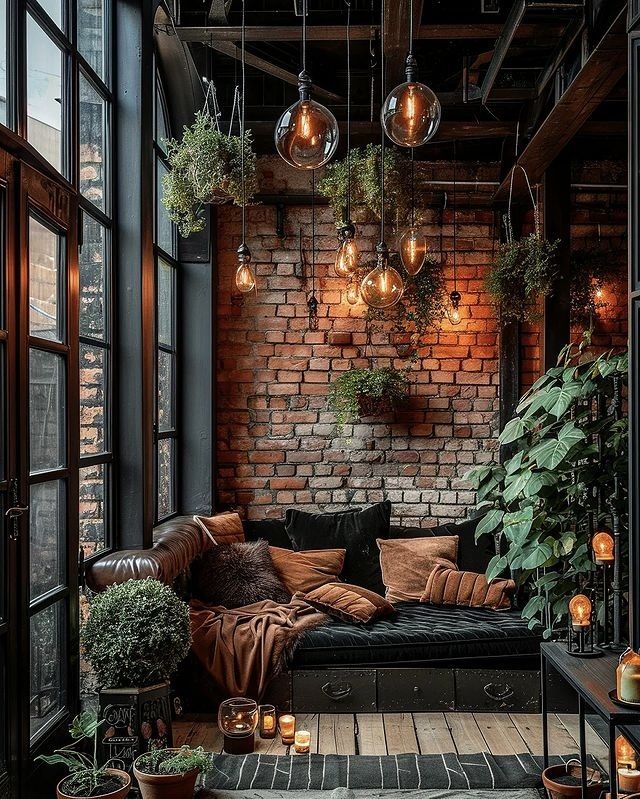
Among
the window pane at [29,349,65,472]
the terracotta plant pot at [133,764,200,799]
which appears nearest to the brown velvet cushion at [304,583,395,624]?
the terracotta plant pot at [133,764,200,799]

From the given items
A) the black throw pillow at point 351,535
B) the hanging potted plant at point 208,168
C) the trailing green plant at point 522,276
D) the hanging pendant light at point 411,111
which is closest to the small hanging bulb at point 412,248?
the hanging potted plant at point 208,168

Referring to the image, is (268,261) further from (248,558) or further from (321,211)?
(248,558)

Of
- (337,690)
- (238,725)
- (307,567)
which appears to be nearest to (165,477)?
(307,567)

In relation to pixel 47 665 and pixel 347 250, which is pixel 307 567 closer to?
pixel 347 250

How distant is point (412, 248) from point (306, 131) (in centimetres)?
163

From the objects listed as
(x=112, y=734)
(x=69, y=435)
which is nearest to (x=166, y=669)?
(x=112, y=734)

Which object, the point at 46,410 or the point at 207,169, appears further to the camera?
the point at 207,169

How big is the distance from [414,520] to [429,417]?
2.24 ft

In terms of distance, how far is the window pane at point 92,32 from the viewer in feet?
11.6

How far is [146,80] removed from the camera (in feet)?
12.8

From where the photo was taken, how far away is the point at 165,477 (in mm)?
5020

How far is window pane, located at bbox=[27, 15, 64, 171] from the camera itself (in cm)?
286

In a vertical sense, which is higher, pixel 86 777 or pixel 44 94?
pixel 44 94

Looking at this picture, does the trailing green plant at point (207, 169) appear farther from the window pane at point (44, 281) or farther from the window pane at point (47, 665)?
the window pane at point (47, 665)
